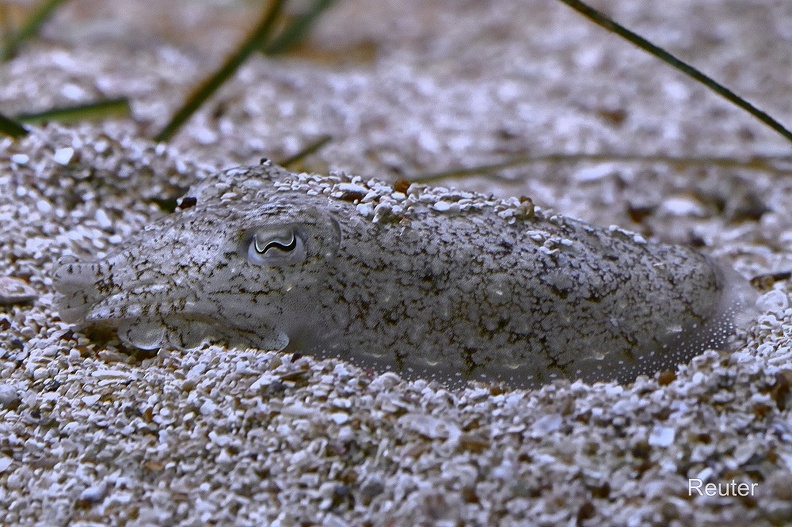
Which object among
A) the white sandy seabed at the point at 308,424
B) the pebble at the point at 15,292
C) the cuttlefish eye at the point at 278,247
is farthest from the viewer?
the pebble at the point at 15,292

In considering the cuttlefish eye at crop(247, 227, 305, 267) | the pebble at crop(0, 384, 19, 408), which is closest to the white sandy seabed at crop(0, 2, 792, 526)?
the pebble at crop(0, 384, 19, 408)

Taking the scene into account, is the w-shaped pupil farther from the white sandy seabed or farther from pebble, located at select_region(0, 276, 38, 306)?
pebble, located at select_region(0, 276, 38, 306)

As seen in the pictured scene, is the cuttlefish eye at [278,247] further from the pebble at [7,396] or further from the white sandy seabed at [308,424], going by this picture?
the pebble at [7,396]

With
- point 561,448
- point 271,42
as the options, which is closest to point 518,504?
point 561,448

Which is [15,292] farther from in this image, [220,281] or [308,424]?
[308,424]

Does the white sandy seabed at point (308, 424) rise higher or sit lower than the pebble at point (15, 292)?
lower

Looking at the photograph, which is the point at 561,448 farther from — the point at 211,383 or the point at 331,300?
the point at 211,383

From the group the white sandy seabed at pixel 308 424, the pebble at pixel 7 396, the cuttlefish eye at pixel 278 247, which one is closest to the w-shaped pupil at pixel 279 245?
the cuttlefish eye at pixel 278 247
